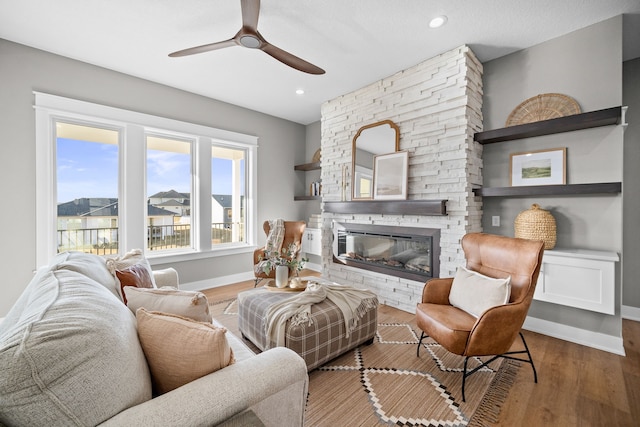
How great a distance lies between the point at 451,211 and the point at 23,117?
4.60m

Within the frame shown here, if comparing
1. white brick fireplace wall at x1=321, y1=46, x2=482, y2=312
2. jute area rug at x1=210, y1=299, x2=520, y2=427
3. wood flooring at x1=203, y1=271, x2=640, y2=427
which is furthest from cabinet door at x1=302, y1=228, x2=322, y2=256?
wood flooring at x1=203, y1=271, x2=640, y2=427

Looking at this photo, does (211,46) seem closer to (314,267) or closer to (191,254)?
(191,254)

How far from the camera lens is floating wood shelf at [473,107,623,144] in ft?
7.53

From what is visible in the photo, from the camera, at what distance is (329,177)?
445 centimetres

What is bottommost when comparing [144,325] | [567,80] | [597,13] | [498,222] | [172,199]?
[144,325]

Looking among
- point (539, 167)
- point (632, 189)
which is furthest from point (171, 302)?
point (632, 189)

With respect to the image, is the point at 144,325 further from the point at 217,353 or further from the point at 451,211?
the point at 451,211

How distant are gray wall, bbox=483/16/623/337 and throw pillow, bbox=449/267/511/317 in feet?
4.04

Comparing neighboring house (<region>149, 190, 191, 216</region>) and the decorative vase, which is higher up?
neighboring house (<region>149, 190, 191, 216</region>)

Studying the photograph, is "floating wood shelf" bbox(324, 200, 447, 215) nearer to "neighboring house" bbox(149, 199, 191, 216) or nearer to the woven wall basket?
the woven wall basket

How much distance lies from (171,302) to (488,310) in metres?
1.81

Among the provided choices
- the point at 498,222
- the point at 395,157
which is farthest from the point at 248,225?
the point at 498,222

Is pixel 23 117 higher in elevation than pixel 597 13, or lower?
lower

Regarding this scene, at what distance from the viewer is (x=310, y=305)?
2.12 m
